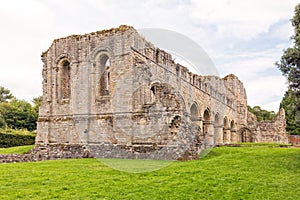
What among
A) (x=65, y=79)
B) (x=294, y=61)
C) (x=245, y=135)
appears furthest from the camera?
(x=245, y=135)

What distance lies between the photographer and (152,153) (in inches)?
601

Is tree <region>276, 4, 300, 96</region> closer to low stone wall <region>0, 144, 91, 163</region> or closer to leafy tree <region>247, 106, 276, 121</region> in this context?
Result: low stone wall <region>0, 144, 91, 163</region>

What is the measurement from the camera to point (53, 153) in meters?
18.5

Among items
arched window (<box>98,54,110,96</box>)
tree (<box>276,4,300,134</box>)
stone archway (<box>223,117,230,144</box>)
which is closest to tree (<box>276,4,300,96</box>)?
tree (<box>276,4,300,134</box>)

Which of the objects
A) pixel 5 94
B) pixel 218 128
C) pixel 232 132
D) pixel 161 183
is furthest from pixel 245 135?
pixel 5 94

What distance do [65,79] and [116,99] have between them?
5044 millimetres

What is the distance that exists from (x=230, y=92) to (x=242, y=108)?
3557 millimetres

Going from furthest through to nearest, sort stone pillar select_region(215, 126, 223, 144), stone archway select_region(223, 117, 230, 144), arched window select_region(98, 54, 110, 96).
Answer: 1. stone archway select_region(223, 117, 230, 144)
2. stone pillar select_region(215, 126, 223, 144)
3. arched window select_region(98, 54, 110, 96)

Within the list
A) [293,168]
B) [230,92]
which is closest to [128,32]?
[293,168]

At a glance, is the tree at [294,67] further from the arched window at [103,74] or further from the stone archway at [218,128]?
the stone archway at [218,128]

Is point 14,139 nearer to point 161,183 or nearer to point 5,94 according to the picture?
point 161,183

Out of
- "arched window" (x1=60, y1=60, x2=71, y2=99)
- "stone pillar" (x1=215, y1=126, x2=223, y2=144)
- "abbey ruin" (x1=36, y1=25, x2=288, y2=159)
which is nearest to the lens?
"abbey ruin" (x1=36, y1=25, x2=288, y2=159)

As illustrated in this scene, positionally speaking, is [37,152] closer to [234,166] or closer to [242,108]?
[234,166]

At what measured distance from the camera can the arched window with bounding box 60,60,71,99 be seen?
20.2m
